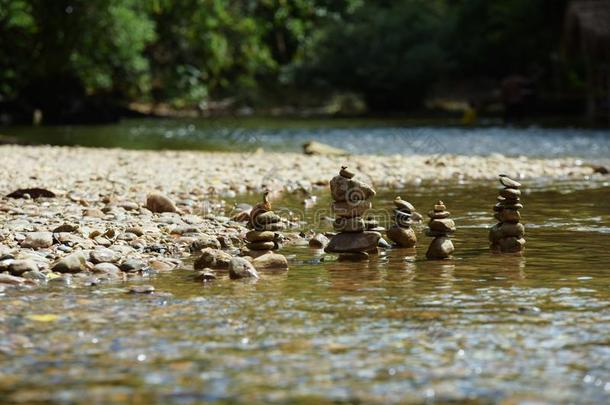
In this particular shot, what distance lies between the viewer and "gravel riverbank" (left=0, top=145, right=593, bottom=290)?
9148 mm

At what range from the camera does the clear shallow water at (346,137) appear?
1029 inches

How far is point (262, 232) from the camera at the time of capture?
9719 millimetres

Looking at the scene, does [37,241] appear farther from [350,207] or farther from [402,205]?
[402,205]

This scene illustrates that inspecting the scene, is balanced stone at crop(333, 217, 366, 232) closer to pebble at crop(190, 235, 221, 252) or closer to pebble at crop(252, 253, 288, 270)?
pebble at crop(252, 253, 288, 270)

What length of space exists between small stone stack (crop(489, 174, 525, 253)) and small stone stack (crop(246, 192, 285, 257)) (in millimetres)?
2038

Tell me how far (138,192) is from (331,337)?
8.92 m

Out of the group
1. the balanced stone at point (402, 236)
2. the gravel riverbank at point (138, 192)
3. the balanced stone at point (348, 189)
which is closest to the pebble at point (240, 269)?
the gravel riverbank at point (138, 192)

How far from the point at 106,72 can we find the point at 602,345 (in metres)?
32.4

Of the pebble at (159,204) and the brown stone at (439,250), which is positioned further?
the pebble at (159,204)

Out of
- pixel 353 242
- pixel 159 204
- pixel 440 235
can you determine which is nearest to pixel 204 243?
pixel 353 242

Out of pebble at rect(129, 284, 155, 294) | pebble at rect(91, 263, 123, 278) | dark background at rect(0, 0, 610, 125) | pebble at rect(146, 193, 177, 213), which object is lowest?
pebble at rect(129, 284, 155, 294)

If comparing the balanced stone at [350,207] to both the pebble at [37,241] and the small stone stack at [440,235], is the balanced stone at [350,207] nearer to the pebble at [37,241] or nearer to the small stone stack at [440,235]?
the small stone stack at [440,235]

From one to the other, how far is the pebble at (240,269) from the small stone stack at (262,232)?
38.8 inches

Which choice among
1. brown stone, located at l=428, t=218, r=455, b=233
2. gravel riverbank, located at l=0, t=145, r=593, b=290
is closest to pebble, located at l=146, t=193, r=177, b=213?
gravel riverbank, located at l=0, t=145, r=593, b=290
